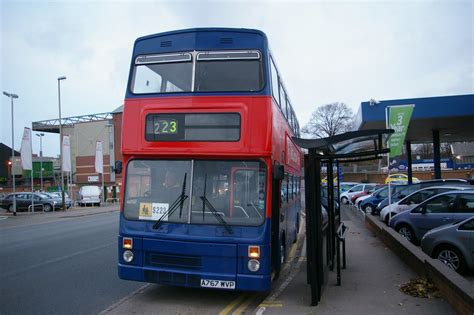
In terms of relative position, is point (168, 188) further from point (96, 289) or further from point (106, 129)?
point (106, 129)

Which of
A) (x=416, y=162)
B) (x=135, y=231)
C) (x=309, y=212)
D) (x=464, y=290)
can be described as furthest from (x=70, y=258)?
(x=416, y=162)

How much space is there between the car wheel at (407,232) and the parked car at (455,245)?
345 cm

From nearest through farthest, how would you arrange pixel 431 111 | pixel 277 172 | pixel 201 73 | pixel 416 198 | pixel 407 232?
pixel 277 172, pixel 201 73, pixel 407 232, pixel 416 198, pixel 431 111

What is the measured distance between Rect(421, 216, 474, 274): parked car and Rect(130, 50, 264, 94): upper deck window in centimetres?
512

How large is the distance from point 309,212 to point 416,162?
3101 inches

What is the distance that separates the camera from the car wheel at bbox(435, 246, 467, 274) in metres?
8.35

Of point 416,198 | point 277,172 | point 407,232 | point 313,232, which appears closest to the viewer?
point 277,172

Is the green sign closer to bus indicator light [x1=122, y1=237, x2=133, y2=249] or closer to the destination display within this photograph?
the destination display

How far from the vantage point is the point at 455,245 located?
8414 millimetres

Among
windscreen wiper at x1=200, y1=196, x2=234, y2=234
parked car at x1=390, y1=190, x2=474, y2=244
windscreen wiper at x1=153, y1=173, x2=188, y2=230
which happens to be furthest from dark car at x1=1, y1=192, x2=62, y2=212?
Result: windscreen wiper at x1=200, y1=196, x2=234, y2=234

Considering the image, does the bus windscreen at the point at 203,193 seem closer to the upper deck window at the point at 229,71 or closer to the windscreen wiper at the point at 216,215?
the windscreen wiper at the point at 216,215

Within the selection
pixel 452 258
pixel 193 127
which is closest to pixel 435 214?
pixel 452 258

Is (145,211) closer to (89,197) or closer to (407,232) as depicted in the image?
(407,232)

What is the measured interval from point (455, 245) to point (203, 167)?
5485 mm
